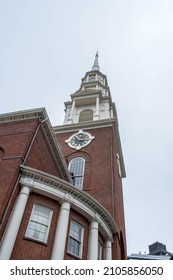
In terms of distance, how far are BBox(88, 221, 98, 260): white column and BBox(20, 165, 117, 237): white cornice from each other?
447mm

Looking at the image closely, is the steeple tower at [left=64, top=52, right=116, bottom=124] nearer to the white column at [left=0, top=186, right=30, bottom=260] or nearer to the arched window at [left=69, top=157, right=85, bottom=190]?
the arched window at [left=69, top=157, right=85, bottom=190]

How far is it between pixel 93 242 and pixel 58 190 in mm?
3192

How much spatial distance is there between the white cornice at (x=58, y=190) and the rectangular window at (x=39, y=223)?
813 millimetres

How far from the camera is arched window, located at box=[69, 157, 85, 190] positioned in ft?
78.5

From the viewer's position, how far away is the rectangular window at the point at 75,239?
1291 centimetres

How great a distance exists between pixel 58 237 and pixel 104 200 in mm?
9335

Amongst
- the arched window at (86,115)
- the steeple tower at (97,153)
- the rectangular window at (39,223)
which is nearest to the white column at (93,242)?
the steeple tower at (97,153)

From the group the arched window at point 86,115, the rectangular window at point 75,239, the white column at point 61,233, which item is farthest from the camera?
the arched window at point 86,115

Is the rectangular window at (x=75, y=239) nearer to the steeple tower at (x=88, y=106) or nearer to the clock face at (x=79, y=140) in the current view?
the clock face at (x=79, y=140)

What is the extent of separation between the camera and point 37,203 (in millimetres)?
13070

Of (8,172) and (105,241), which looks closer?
(8,172)

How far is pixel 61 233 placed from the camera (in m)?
12.1
